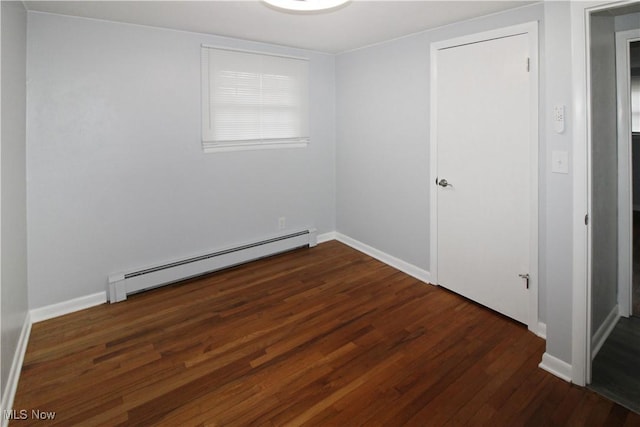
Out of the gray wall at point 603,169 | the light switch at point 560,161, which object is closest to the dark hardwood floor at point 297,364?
the gray wall at point 603,169

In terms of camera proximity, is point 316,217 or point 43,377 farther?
point 316,217

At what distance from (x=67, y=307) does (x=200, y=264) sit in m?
1.11

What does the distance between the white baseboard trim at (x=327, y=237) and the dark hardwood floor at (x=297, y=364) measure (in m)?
1.28

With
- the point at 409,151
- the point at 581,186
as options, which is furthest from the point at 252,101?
the point at 581,186

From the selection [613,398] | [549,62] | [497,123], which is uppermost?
[549,62]

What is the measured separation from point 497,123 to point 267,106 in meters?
2.28

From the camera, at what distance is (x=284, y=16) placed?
2842mm

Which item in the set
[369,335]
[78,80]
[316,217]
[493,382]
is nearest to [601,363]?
[493,382]

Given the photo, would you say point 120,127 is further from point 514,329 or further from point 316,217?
point 514,329

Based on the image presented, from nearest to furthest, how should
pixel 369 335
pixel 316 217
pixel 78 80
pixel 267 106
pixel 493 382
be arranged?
pixel 493 382
pixel 369 335
pixel 78 80
pixel 267 106
pixel 316 217

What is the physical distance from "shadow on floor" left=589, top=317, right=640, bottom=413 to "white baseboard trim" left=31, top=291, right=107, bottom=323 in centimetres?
360

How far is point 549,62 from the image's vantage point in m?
2.04

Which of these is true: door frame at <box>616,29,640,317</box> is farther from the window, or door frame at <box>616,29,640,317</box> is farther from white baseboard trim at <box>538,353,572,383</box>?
the window

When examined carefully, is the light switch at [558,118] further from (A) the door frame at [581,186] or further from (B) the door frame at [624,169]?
(B) the door frame at [624,169]
